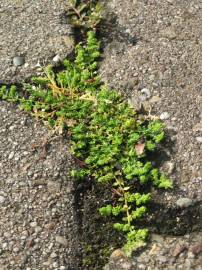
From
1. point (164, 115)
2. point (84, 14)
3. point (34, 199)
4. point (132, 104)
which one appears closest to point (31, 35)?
point (84, 14)

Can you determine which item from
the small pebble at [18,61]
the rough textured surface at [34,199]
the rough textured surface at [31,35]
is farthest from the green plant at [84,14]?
the rough textured surface at [34,199]

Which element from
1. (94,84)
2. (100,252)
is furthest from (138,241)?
(94,84)

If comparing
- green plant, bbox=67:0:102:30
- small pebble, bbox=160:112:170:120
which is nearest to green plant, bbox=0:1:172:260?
small pebble, bbox=160:112:170:120

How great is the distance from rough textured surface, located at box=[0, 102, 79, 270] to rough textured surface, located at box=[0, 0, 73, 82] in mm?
290

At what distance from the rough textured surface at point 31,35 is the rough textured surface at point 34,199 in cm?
29

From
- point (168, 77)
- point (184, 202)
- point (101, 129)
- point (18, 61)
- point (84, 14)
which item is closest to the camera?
point (184, 202)

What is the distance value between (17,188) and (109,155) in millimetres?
454

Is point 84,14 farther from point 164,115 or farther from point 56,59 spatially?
point 164,115

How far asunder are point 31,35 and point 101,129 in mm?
Answer: 828

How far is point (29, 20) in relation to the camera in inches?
139

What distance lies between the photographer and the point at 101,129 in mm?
2953

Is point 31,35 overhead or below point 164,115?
overhead

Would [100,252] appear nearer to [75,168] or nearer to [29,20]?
[75,168]

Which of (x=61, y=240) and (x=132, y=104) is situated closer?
(x=61, y=240)
